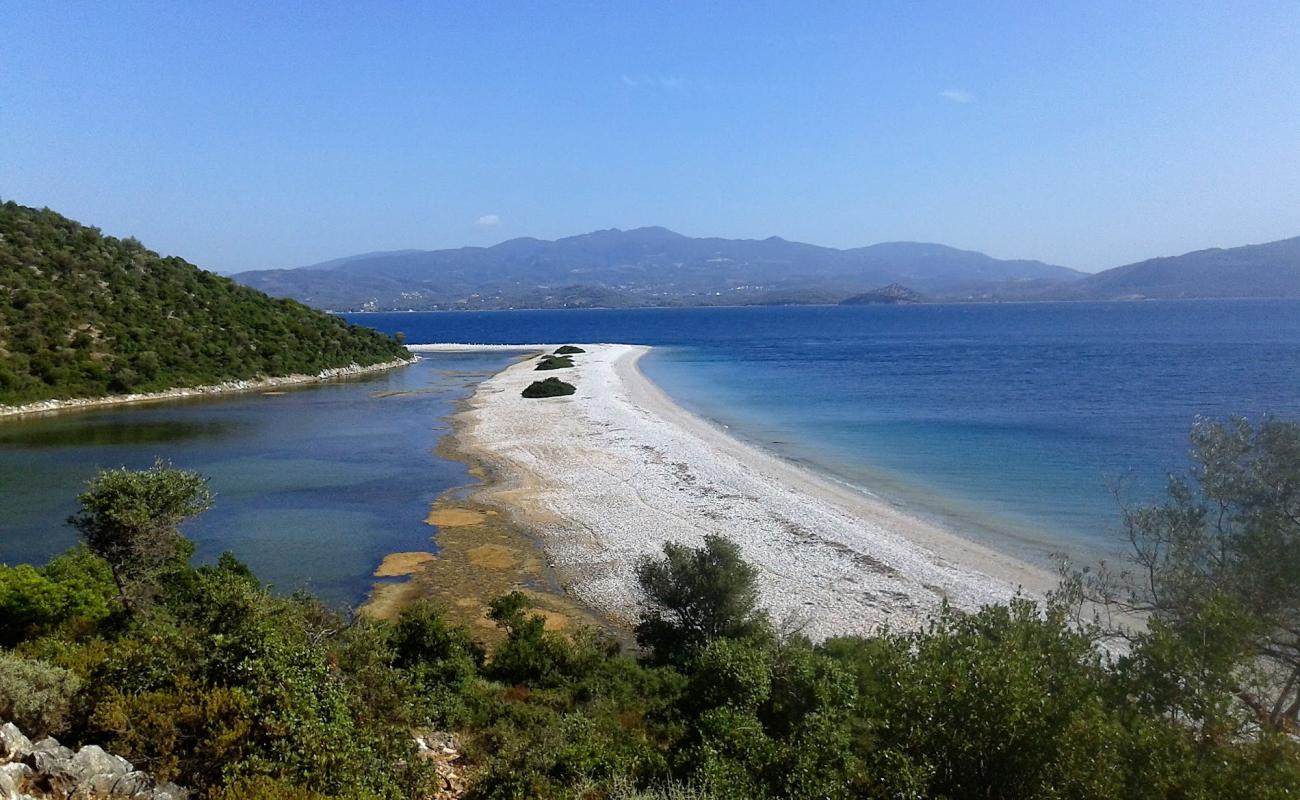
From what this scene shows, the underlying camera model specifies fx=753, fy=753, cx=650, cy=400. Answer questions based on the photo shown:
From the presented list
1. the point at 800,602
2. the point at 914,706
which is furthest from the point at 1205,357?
the point at 914,706

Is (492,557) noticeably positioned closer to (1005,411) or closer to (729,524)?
(729,524)

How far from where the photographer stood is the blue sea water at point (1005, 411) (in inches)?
971

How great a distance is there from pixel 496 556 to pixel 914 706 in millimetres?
15038

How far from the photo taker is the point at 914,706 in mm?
6648

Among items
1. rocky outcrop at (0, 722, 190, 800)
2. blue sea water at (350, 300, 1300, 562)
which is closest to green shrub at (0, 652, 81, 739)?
rocky outcrop at (0, 722, 190, 800)

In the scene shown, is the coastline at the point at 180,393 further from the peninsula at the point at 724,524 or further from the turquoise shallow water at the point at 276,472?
the peninsula at the point at 724,524

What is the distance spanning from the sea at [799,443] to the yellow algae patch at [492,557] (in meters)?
1.66

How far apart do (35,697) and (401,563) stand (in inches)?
488

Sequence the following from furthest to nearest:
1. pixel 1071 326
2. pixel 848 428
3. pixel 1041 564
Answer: pixel 1071 326, pixel 848 428, pixel 1041 564

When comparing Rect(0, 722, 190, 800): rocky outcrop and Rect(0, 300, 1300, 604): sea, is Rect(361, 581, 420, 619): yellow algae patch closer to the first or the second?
Rect(0, 300, 1300, 604): sea

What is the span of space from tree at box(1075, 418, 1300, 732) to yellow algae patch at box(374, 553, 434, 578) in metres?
15.7

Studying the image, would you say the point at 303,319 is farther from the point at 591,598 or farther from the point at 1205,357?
the point at 1205,357

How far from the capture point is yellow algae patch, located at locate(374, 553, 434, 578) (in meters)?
18.9

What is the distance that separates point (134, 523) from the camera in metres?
11.7
